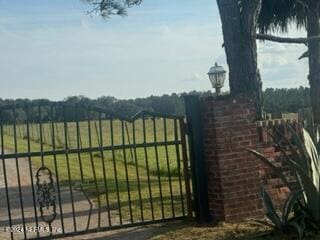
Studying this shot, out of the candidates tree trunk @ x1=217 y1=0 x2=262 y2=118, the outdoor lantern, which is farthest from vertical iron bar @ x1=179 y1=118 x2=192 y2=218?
the outdoor lantern

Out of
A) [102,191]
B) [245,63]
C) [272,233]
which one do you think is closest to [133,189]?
[102,191]

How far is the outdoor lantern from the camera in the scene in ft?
33.4

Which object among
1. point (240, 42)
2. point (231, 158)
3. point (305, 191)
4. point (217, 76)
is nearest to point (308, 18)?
point (217, 76)

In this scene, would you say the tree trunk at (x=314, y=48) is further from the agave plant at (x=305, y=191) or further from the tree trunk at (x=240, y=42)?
the agave plant at (x=305, y=191)

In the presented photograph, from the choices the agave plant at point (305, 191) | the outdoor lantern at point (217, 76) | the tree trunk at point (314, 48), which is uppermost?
the tree trunk at point (314, 48)

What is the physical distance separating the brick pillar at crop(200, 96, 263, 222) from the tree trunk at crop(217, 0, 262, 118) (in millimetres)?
1613

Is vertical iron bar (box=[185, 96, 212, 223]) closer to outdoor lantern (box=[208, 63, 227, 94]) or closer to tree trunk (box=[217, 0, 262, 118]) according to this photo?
tree trunk (box=[217, 0, 262, 118])

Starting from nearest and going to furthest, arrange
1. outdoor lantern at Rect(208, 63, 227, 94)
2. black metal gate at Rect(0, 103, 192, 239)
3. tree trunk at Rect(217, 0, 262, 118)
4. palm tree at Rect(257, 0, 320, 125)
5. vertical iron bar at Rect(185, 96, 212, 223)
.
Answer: black metal gate at Rect(0, 103, 192, 239), vertical iron bar at Rect(185, 96, 212, 223), tree trunk at Rect(217, 0, 262, 118), outdoor lantern at Rect(208, 63, 227, 94), palm tree at Rect(257, 0, 320, 125)

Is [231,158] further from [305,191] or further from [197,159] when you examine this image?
[305,191]

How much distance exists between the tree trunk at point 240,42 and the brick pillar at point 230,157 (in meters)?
1.61

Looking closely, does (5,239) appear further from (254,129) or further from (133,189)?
(133,189)

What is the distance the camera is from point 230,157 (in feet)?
22.4

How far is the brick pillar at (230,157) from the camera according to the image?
6.77 meters

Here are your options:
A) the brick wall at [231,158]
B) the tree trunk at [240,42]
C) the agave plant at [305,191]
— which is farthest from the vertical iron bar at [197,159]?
the tree trunk at [240,42]
